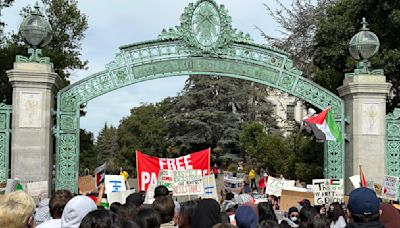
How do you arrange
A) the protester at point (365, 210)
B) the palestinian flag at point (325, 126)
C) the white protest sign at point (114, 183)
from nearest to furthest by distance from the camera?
the protester at point (365, 210), the white protest sign at point (114, 183), the palestinian flag at point (325, 126)

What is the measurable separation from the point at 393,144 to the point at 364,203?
1167cm

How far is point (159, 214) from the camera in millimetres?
6207

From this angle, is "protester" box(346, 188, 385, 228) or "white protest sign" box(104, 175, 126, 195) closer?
"protester" box(346, 188, 385, 228)

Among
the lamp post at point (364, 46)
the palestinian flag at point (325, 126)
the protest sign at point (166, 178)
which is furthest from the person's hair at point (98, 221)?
the lamp post at point (364, 46)

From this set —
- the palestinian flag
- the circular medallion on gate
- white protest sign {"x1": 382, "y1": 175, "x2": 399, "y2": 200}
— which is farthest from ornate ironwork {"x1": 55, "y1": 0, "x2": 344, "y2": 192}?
white protest sign {"x1": 382, "y1": 175, "x2": 399, "y2": 200}

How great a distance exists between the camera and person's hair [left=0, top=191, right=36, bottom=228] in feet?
15.1

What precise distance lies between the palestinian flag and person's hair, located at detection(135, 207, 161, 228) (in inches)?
377

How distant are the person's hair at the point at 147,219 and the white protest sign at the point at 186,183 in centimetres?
583

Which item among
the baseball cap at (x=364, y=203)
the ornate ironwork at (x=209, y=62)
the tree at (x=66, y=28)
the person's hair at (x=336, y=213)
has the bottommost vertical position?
→ the person's hair at (x=336, y=213)

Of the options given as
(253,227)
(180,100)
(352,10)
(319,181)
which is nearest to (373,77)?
(319,181)

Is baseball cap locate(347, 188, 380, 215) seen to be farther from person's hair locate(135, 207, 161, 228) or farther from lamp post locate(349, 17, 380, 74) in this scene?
lamp post locate(349, 17, 380, 74)

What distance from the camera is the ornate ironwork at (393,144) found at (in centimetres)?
1584

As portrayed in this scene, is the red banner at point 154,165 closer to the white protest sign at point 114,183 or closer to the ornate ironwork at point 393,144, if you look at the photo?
the white protest sign at point 114,183

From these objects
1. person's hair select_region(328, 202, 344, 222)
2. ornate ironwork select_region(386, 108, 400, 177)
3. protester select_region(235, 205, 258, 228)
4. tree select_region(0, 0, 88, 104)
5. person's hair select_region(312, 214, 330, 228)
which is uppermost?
tree select_region(0, 0, 88, 104)
